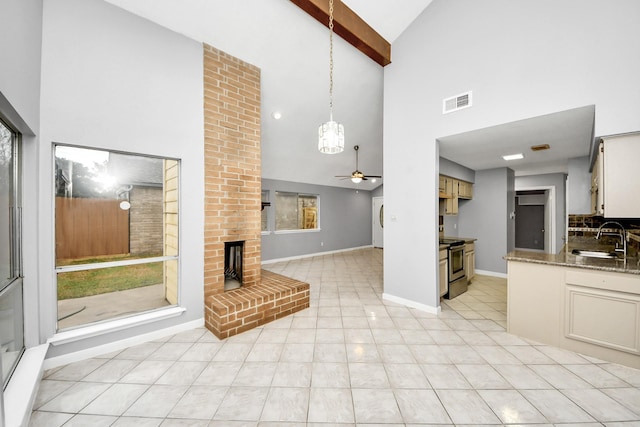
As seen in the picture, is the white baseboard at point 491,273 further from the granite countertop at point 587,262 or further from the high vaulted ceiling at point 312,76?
the granite countertop at point 587,262

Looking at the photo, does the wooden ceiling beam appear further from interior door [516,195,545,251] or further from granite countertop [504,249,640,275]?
interior door [516,195,545,251]

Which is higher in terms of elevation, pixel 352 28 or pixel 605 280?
pixel 352 28

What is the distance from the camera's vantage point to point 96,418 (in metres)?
1.54

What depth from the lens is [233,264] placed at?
3305mm

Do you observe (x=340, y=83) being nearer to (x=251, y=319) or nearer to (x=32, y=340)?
(x=251, y=319)

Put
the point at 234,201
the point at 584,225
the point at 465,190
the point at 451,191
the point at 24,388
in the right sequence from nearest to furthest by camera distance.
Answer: the point at 24,388
the point at 234,201
the point at 584,225
the point at 451,191
the point at 465,190

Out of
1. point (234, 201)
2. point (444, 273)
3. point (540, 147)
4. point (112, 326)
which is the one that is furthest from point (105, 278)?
point (540, 147)

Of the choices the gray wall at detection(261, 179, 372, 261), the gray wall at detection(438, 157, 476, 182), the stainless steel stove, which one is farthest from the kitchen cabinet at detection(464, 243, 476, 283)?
the gray wall at detection(261, 179, 372, 261)

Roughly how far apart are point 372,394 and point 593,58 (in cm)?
335

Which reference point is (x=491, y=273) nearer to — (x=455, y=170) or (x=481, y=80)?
(x=455, y=170)

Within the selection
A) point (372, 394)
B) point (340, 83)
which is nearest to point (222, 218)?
point (372, 394)

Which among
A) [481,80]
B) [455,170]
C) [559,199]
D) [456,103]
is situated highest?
[481,80]

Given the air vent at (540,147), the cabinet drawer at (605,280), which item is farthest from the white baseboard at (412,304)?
the air vent at (540,147)

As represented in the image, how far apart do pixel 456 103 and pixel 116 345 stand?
440 centimetres
